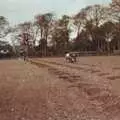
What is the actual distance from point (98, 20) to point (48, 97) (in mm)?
97417

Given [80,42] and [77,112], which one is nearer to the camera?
[77,112]

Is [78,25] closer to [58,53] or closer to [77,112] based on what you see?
[58,53]

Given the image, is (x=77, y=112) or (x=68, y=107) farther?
(x=68, y=107)

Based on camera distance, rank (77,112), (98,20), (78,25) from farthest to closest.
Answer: (78,25) → (98,20) → (77,112)

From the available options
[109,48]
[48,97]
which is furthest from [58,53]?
[48,97]

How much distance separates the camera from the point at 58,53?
11912 centimetres

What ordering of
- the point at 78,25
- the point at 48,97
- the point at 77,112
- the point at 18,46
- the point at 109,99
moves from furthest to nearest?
the point at 18,46
the point at 78,25
the point at 48,97
the point at 109,99
the point at 77,112

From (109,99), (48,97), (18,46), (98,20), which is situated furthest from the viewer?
(18,46)

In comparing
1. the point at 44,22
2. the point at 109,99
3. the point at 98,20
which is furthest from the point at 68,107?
the point at 44,22

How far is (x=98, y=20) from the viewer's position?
112 meters

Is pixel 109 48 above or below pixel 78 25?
below

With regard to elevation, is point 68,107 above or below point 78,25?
below

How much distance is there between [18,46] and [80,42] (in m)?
22.6

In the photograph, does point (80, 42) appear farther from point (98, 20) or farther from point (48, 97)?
point (48, 97)
